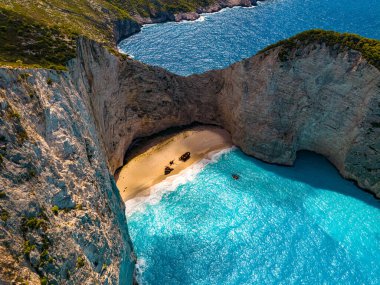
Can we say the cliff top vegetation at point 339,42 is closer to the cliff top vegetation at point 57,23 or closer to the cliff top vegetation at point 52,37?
the cliff top vegetation at point 52,37

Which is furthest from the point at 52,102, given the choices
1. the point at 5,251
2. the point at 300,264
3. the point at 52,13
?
the point at 52,13

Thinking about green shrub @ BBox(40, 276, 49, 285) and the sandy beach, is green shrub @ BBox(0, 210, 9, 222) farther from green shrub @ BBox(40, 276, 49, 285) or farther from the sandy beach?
the sandy beach

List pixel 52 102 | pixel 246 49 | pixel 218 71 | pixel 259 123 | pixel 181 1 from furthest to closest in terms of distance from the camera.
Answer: pixel 181 1, pixel 246 49, pixel 218 71, pixel 259 123, pixel 52 102

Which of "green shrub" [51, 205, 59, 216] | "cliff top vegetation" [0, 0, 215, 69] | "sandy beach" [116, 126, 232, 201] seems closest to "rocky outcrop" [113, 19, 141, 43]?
"cliff top vegetation" [0, 0, 215, 69]

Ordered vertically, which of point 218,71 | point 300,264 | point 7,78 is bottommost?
point 300,264

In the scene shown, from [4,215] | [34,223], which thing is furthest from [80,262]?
[4,215]

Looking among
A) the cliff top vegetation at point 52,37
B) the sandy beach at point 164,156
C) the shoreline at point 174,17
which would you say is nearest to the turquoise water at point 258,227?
the sandy beach at point 164,156

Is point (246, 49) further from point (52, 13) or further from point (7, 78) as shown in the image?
point (7, 78)
